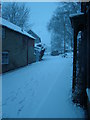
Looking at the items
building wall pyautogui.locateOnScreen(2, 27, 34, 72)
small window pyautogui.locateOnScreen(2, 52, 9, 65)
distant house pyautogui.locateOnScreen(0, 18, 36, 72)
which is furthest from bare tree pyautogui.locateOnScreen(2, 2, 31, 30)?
small window pyautogui.locateOnScreen(2, 52, 9, 65)

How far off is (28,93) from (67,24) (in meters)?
30.5

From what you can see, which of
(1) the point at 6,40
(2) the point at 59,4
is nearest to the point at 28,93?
(1) the point at 6,40

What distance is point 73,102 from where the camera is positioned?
220 inches

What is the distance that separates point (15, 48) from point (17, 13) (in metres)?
21.6

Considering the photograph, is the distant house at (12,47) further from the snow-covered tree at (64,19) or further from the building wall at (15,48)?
the snow-covered tree at (64,19)

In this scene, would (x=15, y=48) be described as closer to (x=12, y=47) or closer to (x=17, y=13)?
(x=12, y=47)

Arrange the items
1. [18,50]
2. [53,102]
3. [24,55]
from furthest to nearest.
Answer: [24,55] → [18,50] → [53,102]

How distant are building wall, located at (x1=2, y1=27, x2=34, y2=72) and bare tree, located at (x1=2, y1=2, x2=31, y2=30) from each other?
16.6 m

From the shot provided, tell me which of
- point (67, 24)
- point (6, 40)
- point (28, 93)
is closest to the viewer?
point (28, 93)

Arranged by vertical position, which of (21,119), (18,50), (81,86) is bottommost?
(21,119)

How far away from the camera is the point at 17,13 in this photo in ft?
114

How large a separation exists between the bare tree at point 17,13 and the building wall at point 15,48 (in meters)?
16.6

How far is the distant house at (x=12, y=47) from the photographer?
1370 cm

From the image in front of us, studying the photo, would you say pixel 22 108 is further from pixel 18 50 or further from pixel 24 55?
pixel 24 55
